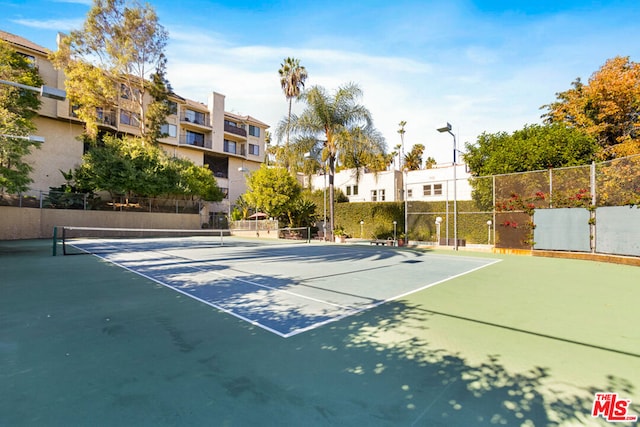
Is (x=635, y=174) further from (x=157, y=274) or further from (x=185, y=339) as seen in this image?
(x=157, y=274)

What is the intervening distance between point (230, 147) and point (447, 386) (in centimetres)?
4778

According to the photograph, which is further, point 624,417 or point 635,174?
point 635,174

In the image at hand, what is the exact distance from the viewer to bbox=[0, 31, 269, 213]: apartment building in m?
30.0

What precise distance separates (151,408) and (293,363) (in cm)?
145

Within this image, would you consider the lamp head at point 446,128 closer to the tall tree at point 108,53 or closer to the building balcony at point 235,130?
the tall tree at point 108,53

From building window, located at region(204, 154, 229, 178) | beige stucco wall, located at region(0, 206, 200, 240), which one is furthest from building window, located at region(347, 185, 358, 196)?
building window, located at region(204, 154, 229, 178)

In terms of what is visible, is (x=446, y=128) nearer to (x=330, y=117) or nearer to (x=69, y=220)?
(x=330, y=117)

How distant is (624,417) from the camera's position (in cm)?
266

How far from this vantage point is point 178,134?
133 feet

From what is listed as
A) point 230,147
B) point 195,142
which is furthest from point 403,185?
point 195,142

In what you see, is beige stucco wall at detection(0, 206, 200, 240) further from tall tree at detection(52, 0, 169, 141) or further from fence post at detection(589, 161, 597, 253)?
fence post at detection(589, 161, 597, 253)

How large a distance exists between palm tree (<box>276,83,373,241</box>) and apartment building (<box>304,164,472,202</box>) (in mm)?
5992

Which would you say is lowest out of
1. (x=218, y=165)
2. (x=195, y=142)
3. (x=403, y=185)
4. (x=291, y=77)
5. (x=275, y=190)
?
(x=275, y=190)

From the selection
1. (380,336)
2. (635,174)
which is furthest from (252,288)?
(635,174)
